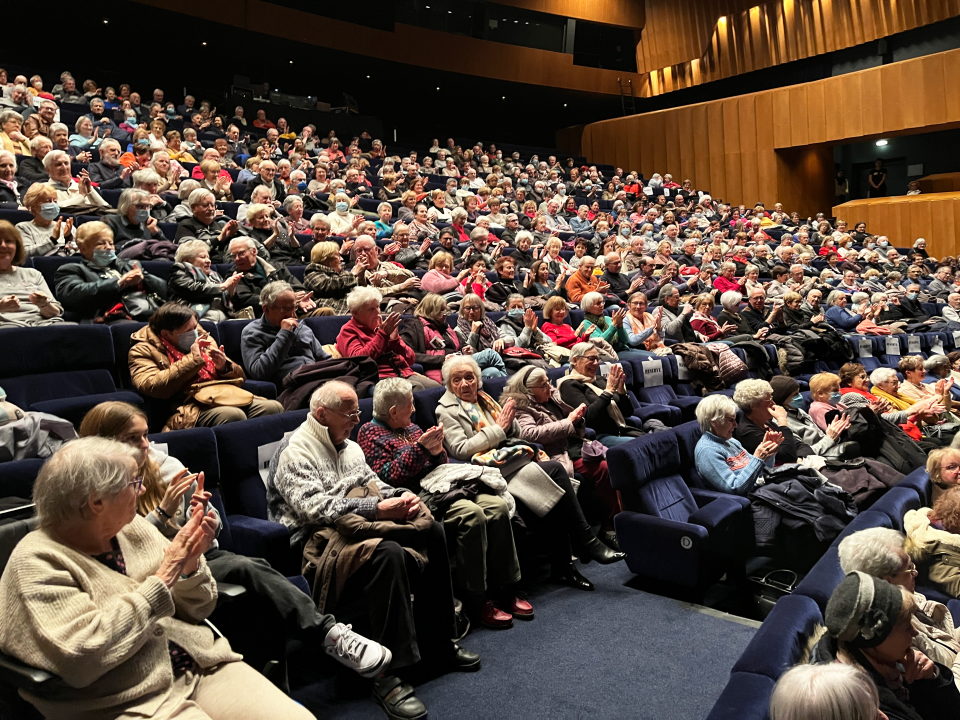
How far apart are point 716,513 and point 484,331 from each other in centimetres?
181

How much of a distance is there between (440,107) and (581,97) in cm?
287

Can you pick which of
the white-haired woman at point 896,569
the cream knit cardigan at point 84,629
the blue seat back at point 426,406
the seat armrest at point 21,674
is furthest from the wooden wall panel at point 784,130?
the seat armrest at point 21,674

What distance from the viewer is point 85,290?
2820 millimetres

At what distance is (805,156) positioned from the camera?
1191 centimetres

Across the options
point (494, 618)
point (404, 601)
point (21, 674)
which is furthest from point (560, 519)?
point (21, 674)

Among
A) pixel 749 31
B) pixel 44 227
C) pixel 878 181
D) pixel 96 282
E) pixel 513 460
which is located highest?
pixel 749 31

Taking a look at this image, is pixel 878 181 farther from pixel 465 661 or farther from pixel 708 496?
pixel 465 661

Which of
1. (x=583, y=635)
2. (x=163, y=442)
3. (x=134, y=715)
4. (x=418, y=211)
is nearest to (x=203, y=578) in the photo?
(x=134, y=715)

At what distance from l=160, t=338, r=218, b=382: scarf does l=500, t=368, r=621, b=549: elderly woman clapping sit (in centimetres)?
115

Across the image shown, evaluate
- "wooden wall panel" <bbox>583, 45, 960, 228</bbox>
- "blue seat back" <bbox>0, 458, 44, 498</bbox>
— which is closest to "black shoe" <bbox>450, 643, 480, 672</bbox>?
"blue seat back" <bbox>0, 458, 44, 498</bbox>

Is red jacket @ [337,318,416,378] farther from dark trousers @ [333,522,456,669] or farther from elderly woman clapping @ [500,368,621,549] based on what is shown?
dark trousers @ [333,522,456,669]

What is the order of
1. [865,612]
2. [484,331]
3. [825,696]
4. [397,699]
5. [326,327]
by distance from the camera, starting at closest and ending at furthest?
[825,696], [865,612], [397,699], [326,327], [484,331]

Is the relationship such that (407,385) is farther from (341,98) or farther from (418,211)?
(341,98)

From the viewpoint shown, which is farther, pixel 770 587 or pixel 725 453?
pixel 725 453
